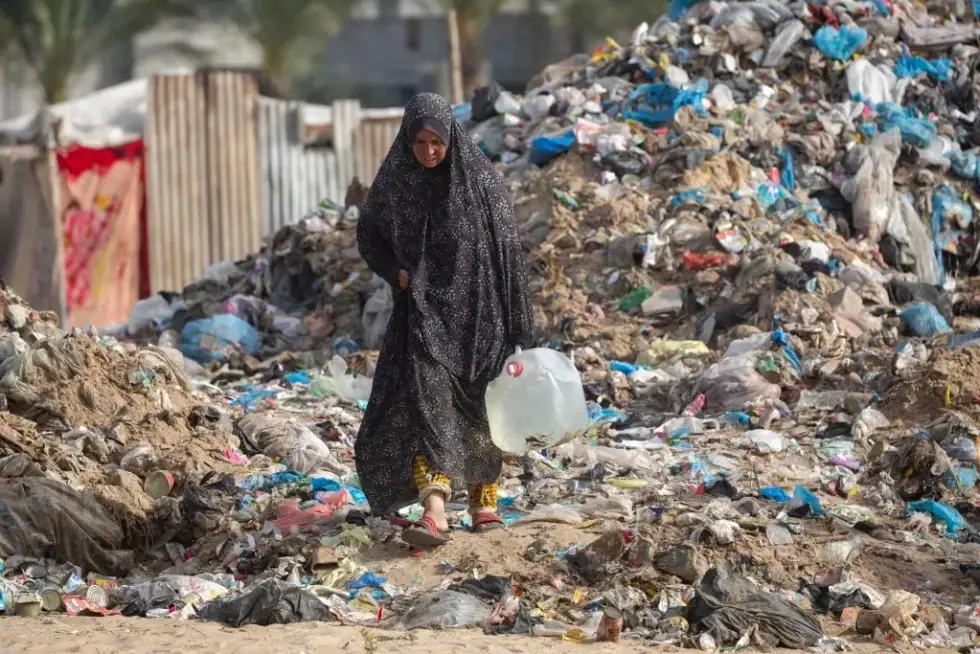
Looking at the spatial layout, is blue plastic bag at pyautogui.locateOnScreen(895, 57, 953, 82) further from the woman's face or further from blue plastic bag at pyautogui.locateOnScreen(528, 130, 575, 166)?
the woman's face

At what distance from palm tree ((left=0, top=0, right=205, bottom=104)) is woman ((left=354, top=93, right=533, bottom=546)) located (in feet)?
63.4

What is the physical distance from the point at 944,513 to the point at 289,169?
31.7ft

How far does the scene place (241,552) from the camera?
508 centimetres

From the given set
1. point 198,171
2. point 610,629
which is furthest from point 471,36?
point 610,629

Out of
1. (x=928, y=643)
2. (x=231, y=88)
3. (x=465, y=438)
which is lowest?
(x=928, y=643)

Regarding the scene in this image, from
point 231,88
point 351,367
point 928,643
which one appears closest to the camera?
point 928,643

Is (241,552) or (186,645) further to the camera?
(241,552)

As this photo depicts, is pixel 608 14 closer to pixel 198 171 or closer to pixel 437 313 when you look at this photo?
pixel 198 171

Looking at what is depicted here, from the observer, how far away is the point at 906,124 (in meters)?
10.3

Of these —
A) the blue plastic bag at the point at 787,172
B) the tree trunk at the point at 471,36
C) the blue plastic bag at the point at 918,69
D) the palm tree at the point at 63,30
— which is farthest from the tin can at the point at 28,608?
the tree trunk at the point at 471,36

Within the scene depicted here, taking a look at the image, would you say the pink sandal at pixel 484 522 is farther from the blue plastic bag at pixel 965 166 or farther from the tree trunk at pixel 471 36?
the tree trunk at pixel 471 36

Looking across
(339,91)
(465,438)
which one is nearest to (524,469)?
(465,438)

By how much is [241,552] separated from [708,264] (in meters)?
4.62

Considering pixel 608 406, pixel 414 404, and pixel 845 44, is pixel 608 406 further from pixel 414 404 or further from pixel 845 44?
pixel 845 44
